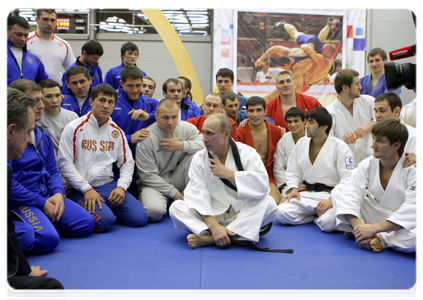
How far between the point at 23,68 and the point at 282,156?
3811 mm

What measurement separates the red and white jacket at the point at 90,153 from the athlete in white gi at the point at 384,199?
2.43 meters

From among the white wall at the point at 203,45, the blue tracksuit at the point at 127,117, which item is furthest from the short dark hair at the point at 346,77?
the white wall at the point at 203,45

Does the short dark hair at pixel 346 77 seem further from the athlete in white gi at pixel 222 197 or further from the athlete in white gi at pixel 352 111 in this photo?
the athlete in white gi at pixel 222 197

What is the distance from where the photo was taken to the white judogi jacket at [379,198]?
9.46 ft

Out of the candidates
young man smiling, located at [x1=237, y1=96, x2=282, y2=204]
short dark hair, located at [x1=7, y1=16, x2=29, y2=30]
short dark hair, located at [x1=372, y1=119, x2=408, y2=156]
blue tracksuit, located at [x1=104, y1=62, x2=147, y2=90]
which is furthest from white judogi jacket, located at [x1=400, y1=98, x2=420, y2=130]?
short dark hair, located at [x1=7, y1=16, x2=29, y2=30]

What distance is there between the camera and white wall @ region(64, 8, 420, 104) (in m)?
10.7

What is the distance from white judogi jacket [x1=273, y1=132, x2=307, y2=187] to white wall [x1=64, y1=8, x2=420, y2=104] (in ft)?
21.5

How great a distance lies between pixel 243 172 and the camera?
309cm

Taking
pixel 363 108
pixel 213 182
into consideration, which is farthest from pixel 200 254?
pixel 363 108

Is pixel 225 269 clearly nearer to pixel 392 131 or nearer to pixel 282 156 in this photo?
pixel 392 131

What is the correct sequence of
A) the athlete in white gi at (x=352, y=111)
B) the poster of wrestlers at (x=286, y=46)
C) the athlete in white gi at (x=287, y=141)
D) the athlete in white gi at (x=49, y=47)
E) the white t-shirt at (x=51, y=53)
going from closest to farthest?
the athlete in white gi at (x=352, y=111) → the athlete in white gi at (x=287, y=141) → the athlete in white gi at (x=49, y=47) → the white t-shirt at (x=51, y=53) → the poster of wrestlers at (x=286, y=46)

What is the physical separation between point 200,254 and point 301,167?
1908mm

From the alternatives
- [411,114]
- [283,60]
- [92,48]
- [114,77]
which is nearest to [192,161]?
[92,48]

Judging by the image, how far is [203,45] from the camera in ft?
36.1
